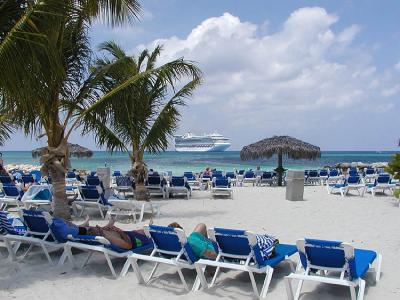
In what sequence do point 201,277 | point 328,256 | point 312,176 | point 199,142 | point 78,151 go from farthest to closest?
point 199,142, point 78,151, point 312,176, point 201,277, point 328,256

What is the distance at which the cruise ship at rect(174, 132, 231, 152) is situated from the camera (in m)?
84.3

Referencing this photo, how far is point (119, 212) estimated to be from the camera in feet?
28.0

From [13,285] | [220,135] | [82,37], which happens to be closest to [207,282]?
[13,285]

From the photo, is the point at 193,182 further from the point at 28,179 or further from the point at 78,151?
the point at 78,151

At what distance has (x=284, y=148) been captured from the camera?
60.1 ft

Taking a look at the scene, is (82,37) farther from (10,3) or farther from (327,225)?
(327,225)

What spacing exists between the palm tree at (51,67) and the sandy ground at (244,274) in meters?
1.88

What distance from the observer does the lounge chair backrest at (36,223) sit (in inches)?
209

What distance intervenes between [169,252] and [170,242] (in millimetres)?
104

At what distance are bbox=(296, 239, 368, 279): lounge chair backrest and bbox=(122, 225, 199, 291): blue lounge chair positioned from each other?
3.63 feet

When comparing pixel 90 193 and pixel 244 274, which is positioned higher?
pixel 90 193

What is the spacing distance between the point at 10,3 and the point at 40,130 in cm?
347

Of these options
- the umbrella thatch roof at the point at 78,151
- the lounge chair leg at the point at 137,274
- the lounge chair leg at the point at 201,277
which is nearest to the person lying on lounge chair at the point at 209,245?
the lounge chair leg at the point at 201,277

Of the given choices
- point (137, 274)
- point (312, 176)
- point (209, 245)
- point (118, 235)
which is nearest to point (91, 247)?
point (118, 235)
